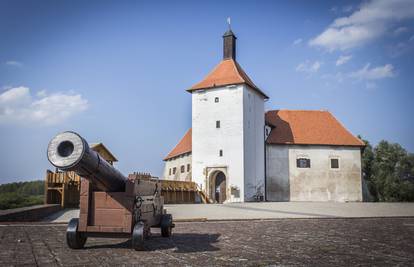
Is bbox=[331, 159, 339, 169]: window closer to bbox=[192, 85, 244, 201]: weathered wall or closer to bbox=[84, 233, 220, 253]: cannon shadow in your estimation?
bbox=[192, 85, 244, 201]: weathered wall

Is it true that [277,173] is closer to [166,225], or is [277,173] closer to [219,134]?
[219,134]

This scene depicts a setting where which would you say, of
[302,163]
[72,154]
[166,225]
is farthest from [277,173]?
[72,154]

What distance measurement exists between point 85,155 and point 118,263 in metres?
1.42

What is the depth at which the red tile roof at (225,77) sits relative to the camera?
103ft

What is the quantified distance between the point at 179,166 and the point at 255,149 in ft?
29.4

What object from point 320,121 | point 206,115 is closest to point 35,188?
point 206,115

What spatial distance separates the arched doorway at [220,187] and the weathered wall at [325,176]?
590 cm

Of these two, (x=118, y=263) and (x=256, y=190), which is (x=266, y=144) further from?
(x=118, y=263)

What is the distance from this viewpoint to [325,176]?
33.4 meters

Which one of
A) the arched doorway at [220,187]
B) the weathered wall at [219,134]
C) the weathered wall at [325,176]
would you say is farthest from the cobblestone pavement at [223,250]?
the weathered wall at [325,176]

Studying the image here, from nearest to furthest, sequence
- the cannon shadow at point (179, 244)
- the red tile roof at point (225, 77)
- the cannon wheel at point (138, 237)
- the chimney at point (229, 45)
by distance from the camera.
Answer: the cannon wheel at point (138, 237) → the cannon shadow at point (179, 244) → the red tile roof at point (225, 77) → the chimney at point (229, 45)

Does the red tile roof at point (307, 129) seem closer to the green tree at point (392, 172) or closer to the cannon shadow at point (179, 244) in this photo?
the green tree at point (392, 172)

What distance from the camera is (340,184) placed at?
33.4m

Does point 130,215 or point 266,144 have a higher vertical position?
point 266,144
